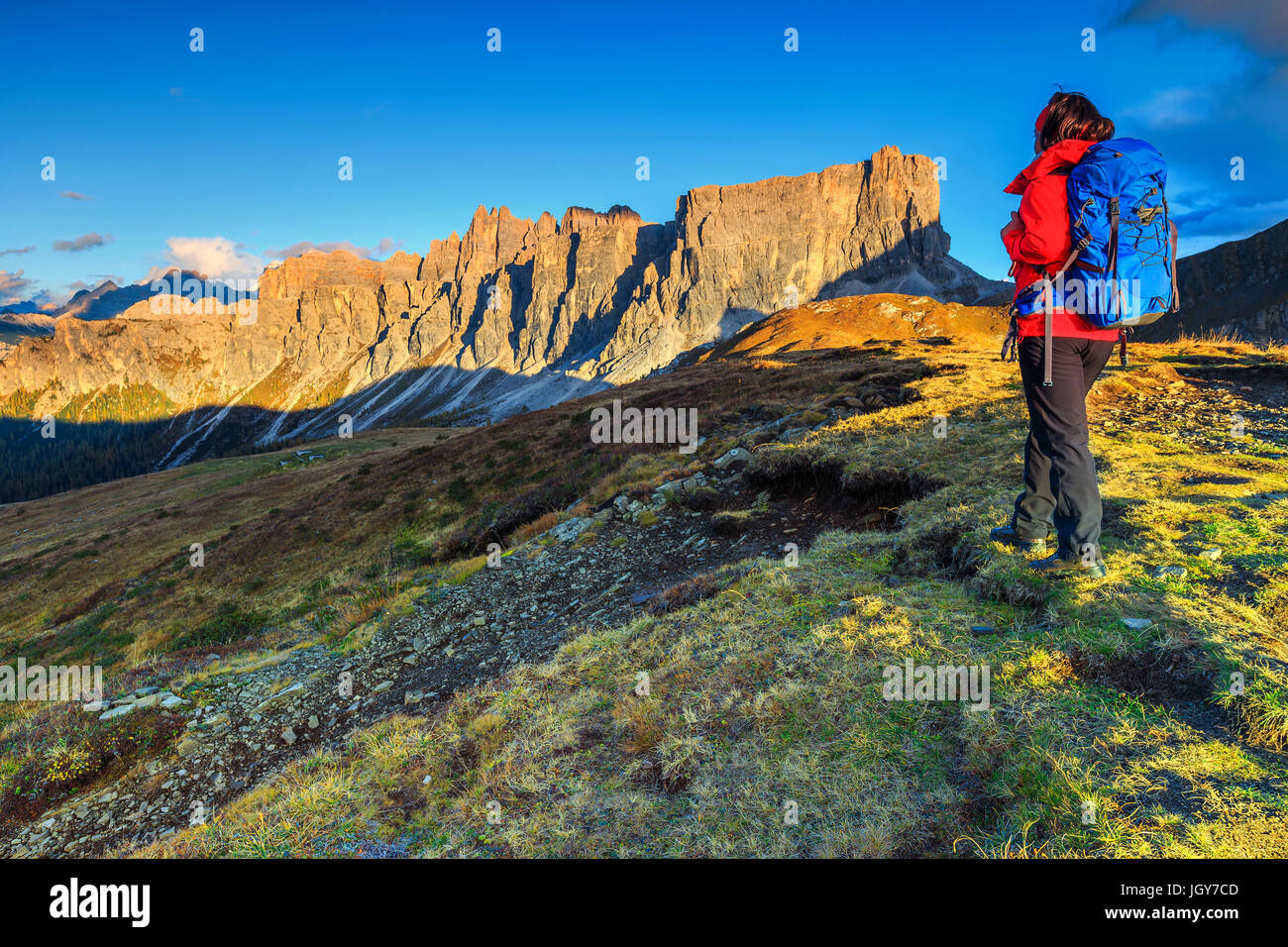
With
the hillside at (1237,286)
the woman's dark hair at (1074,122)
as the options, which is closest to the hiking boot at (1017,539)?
the woman's dark hair at (1074,122)

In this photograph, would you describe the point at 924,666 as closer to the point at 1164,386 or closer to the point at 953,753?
the point at 953,753

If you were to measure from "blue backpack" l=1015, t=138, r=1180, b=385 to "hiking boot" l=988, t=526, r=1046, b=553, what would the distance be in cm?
225

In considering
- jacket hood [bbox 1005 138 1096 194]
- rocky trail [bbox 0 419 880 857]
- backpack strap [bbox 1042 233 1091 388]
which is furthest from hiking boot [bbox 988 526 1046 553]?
jacket hood [bbox 1005 138 1096 194]

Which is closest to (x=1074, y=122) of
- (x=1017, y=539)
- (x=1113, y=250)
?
(x=1113, y=250)

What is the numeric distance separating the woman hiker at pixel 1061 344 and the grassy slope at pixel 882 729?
533mm

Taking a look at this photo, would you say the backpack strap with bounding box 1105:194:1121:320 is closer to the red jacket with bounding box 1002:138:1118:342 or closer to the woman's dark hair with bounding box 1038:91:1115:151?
the red jacket with bounding box 1002:138:1118:342

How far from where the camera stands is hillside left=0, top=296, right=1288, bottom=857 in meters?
3.46

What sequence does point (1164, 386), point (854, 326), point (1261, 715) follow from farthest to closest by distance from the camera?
1. point (854, 326)
2. point (1164, 386)
3. point (1261, 715)

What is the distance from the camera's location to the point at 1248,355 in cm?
1778

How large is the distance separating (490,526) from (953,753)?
1641 centimetres

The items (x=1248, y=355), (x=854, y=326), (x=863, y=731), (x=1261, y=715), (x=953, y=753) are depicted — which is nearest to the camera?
(x=1261, y=715)

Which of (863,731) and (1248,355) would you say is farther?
(1248,355)
